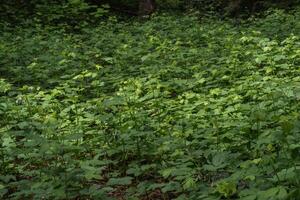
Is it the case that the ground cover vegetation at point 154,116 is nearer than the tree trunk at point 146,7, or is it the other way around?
the ground cover vegetation at point 154,116

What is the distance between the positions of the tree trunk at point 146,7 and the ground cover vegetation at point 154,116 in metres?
4.61

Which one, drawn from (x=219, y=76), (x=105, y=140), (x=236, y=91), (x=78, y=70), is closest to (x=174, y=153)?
(x=105, y=140)

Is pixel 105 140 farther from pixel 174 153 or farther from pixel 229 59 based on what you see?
pixel 229 59

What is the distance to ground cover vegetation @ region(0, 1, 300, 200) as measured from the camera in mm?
4121

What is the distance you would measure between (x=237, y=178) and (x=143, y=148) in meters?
1.88

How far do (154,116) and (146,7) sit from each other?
12.4 meters

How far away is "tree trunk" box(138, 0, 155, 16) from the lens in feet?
59.5

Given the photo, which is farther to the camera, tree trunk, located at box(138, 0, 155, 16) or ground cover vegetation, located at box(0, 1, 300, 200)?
tree trunk, located at box(138, 0, 155, 16)

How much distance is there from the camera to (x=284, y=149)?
4172 millimetres

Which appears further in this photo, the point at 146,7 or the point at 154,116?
the point at 146,7

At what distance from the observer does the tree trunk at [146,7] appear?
59.5 ft

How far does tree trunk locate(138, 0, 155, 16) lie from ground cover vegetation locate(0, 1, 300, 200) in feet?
15.1

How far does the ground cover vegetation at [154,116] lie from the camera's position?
13.5 feet

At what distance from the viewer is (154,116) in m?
6.69
